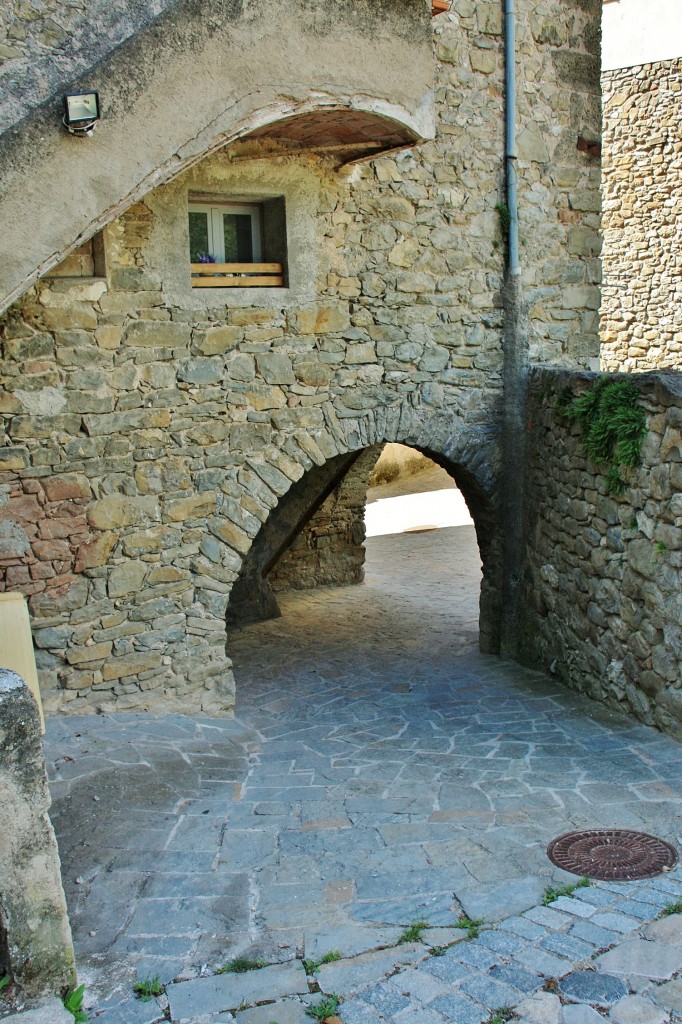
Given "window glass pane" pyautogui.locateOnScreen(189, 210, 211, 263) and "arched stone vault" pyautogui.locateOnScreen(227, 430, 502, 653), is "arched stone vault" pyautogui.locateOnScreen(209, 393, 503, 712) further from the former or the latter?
"window glass pane" pyautogui.locateOnScreen(189, 210, 211, 263)

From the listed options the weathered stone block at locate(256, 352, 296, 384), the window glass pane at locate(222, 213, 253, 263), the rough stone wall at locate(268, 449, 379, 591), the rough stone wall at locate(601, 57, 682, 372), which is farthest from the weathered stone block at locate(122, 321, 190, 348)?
the rough stone wall at locate(601, 57, 682, 372)

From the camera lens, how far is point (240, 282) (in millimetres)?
7027

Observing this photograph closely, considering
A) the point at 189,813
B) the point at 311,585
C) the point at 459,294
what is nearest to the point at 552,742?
the point at 189,813

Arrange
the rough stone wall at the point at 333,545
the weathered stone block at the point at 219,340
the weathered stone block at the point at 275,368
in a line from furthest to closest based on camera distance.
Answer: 1. the rough stone wall at the point at 333,545
2. the weathered stone block at the point at 275,368
3. the weathered stone block at the point at 219,340

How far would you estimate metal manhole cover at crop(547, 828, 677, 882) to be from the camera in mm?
4547

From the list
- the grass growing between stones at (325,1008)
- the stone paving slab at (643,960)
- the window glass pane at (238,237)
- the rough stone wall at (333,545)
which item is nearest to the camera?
the grass growing between stones at (325,1008)

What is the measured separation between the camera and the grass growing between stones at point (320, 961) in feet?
12.8

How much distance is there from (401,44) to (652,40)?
11.5 metres

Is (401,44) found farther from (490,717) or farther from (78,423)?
(490,717)

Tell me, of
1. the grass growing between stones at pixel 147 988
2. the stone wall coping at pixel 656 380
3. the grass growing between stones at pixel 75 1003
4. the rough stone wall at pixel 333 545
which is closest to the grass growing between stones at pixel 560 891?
the grass growing between stones at pixel 147 988

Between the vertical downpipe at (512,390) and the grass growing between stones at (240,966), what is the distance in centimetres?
520

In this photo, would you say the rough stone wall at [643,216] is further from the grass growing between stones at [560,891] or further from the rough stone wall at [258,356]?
Result: the grass growing between stones at [560,891]

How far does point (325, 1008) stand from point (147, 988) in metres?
0.71

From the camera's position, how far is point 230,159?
6824mm
